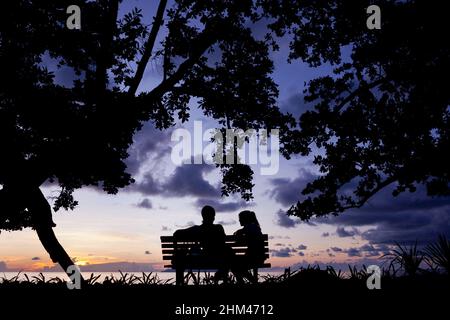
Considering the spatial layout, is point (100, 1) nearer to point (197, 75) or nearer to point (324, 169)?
point (197, 75)

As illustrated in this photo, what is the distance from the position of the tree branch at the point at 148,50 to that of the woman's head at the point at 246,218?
4.24 metres

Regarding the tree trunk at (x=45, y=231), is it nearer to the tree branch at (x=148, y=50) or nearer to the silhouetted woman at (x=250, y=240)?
the tree branch at (x=148, y=50)

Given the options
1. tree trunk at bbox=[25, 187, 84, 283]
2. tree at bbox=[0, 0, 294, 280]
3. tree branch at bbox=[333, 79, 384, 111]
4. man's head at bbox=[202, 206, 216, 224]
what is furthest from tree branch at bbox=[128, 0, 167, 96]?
tree branch at bbox=[333, 79, 384, 111]

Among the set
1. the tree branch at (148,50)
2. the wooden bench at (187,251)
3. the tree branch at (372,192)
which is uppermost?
the tree branch at (148,50)

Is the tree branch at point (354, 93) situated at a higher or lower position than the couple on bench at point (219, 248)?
higher

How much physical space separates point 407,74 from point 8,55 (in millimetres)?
12647

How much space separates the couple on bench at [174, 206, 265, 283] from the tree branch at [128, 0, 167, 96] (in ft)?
13.0

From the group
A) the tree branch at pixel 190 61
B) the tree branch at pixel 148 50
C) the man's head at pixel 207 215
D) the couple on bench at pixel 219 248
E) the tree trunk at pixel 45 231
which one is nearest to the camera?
the couple on bench at pixel 219 248

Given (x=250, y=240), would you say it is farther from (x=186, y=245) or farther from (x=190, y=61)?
(x=190, y=61)

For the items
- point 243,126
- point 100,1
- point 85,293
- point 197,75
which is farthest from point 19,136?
point 85,293

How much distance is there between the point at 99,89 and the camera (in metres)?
12.4

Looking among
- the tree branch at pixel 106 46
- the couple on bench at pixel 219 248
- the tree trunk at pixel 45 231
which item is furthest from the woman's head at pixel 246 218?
the tree branch at pixel 106 46

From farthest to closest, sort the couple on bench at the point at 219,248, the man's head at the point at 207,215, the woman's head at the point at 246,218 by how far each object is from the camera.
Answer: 1. the woman's head at the point at 246,218
2. the man's head at the point at 207,215
3. the couple on bench at the point at 219,248

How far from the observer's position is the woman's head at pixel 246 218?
1045cm
